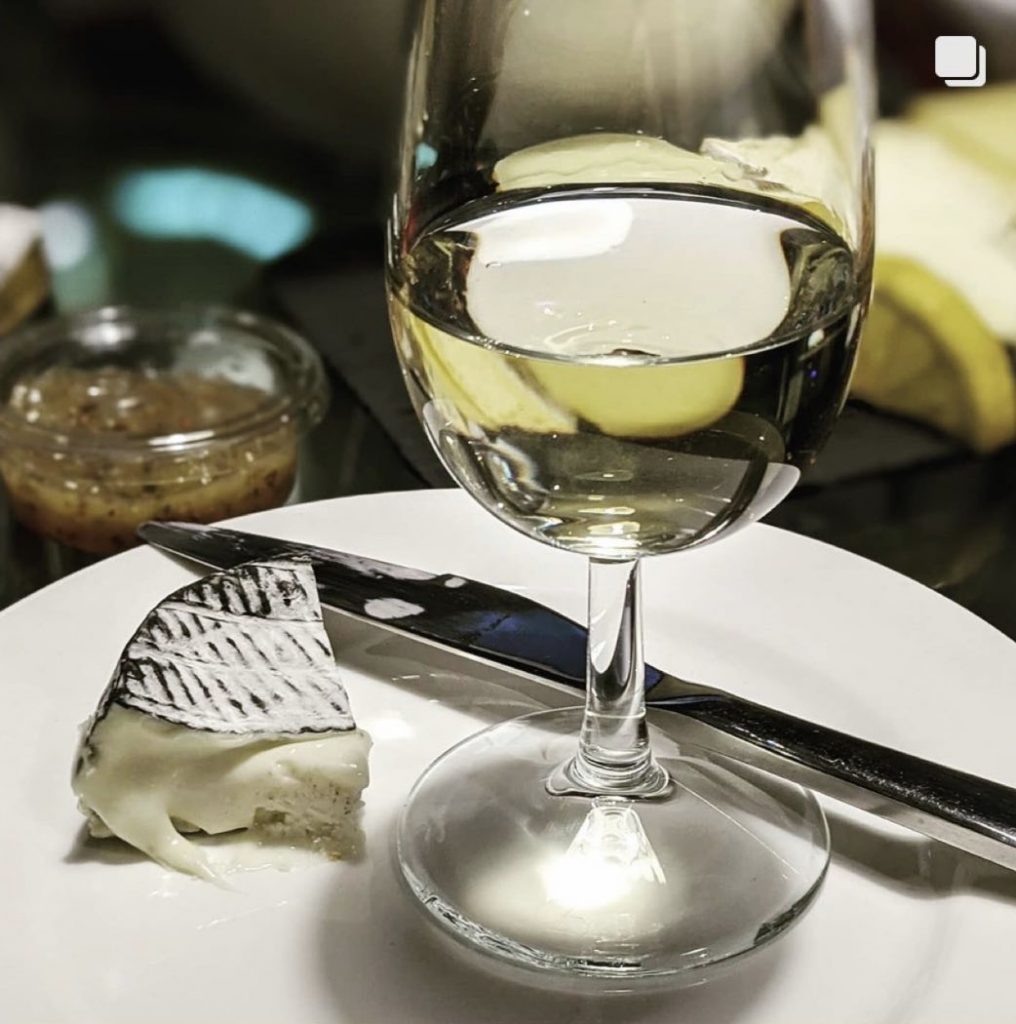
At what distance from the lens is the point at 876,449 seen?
917 millimetres

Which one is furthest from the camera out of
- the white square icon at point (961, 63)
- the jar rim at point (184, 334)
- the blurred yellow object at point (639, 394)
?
the white square icon at point (961, 63)

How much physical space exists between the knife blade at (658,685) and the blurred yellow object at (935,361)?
0.32m

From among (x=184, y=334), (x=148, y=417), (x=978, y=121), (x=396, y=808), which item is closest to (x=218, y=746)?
(x=396, y=808)

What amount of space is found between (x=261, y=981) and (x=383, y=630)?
21 cm

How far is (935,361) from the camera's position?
2.95 feet

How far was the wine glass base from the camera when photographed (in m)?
0.50

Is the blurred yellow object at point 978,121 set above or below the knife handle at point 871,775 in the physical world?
above

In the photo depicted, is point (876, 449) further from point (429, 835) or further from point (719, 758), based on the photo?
point (429, 835)

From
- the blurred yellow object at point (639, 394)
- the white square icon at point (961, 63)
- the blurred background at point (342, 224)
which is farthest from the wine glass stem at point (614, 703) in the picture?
→ the white square icon at point (961, 63)

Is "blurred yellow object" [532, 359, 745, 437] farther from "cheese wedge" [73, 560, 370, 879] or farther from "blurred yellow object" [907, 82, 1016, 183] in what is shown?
"blurred yellow object" [907, 82, 1016, 183]

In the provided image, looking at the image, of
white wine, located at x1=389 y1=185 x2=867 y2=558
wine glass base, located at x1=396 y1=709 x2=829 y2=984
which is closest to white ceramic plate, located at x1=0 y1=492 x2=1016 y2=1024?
wine glass base, located at x1=396 y1=709 x2=829 y2=984

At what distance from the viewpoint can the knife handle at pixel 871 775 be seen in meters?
0.51

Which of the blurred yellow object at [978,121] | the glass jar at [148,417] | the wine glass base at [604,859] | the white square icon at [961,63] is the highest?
the white square icon at [961,63]

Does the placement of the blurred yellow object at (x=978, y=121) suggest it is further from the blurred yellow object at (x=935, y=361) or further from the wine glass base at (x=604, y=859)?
the wine glass base at (x=604, y=859)
